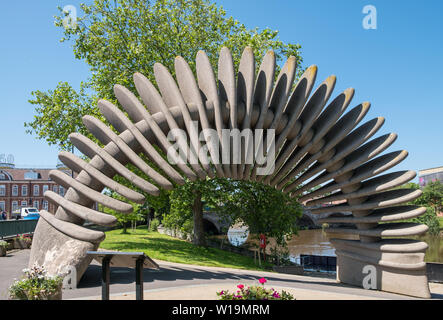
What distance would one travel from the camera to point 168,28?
2286 centimetres

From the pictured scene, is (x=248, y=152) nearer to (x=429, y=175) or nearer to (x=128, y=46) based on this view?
(x=128, y=46)

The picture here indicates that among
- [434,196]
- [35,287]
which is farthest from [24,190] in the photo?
[434,196]

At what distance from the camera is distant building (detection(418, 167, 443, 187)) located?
9788 centimetres

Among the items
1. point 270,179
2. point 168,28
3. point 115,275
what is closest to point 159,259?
point 115,275

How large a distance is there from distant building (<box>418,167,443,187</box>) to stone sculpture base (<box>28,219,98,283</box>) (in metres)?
104

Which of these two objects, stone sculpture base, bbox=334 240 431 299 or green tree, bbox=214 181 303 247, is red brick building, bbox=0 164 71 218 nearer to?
green tree, bbox=214 181 303 247

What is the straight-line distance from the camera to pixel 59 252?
9.95 metres

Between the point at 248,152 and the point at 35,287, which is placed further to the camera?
the point at 248,152

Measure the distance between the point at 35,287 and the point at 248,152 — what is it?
6.76 m

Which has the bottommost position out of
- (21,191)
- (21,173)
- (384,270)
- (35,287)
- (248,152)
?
(384,270)

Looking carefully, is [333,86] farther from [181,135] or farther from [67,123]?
[67,123]

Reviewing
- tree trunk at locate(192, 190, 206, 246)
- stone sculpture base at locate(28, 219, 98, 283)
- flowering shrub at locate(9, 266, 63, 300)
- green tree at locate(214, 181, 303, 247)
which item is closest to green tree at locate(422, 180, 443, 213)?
green tree at locate(214, 181, 303, 247)

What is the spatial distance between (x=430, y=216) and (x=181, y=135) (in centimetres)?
4881

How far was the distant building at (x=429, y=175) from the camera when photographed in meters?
97.9
